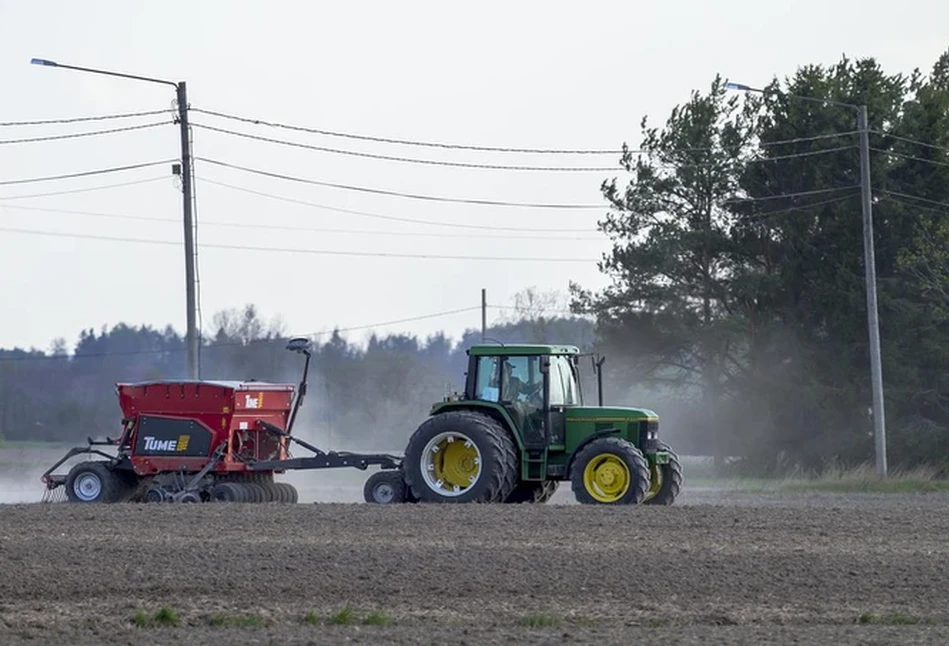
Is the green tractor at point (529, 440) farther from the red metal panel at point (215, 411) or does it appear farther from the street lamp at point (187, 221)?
the street lamp at point (187, 221)

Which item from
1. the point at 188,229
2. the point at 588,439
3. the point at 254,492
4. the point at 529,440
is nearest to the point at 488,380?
the point at 529,440

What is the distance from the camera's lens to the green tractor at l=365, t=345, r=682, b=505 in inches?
775

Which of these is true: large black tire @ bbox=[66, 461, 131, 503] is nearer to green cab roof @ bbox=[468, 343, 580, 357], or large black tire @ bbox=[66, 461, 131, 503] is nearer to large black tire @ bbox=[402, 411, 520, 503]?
large black tire @ bbox=[402, 411, 520, 503]

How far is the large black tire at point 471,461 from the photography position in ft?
64.6

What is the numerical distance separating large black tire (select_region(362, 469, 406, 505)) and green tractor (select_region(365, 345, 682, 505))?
16.4 inches

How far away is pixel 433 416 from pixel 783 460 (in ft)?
72.0

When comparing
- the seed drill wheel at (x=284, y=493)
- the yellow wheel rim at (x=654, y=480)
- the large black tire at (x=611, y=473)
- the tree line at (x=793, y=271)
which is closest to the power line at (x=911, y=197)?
the tree line at (x=793, y=271)

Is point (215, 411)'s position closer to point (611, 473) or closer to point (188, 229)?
point (611, 473)

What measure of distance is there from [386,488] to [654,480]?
3770mm

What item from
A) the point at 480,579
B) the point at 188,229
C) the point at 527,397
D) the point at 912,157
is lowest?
the point at 480,579

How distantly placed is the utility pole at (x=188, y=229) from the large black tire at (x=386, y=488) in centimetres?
818

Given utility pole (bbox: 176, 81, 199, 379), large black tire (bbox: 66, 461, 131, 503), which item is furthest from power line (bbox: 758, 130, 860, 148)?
large black tire (bbox: 66, 461, 131, 503)

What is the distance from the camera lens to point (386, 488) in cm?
2128

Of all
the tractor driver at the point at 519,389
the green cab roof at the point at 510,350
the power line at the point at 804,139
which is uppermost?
the power line at the point at 804,139
